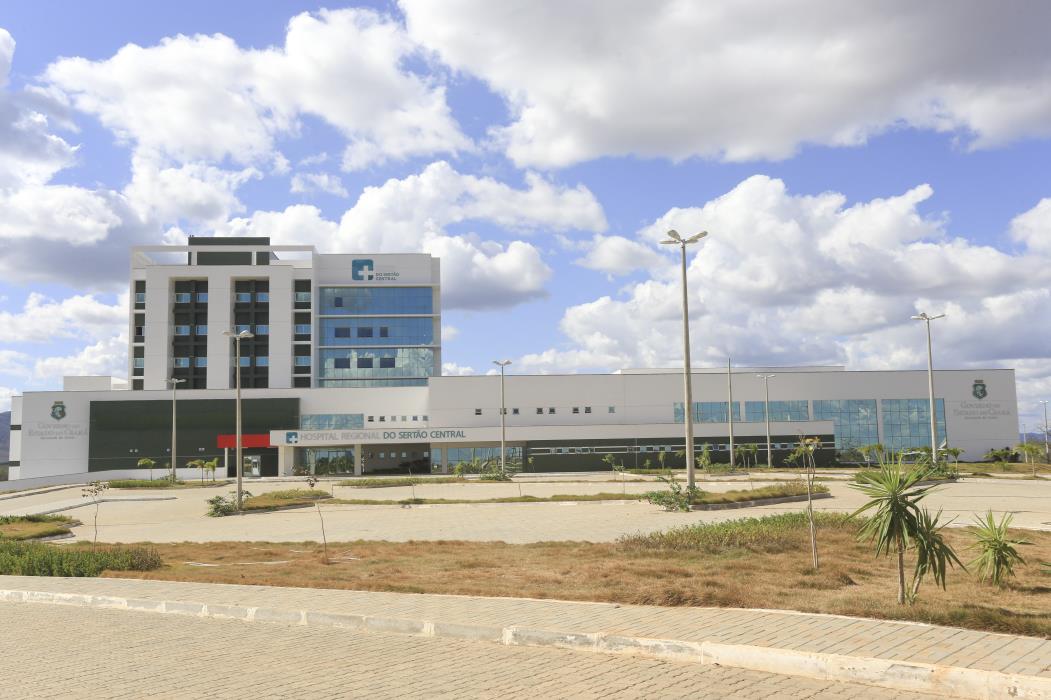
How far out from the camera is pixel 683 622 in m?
9.36

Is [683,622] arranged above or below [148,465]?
above

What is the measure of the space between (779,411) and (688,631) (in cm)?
7066

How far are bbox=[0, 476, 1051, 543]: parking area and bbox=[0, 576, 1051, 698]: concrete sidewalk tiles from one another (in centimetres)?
978

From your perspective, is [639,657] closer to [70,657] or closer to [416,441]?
[70,657]

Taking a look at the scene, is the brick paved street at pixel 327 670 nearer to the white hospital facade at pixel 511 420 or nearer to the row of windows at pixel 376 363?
the white hospital facade at pixel 511 420

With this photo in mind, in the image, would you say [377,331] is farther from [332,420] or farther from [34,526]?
[34,526]

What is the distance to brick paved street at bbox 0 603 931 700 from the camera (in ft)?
23.8

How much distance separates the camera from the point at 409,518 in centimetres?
2891

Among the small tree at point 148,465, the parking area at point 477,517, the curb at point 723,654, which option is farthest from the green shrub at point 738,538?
the small tree at point 148,465

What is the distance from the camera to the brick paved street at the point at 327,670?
725 centimetres

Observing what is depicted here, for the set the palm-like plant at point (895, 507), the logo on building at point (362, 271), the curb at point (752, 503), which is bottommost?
the curb at point (752, 503)

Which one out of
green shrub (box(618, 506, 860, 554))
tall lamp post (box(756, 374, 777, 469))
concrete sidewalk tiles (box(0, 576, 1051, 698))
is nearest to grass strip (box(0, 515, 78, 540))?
concrete sidewalk tiles (box(0, 576, 1051, 698))

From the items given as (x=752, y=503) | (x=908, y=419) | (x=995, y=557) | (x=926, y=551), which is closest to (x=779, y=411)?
(x=908, y=419)

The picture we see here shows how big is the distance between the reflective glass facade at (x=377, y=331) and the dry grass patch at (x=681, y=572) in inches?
3159
